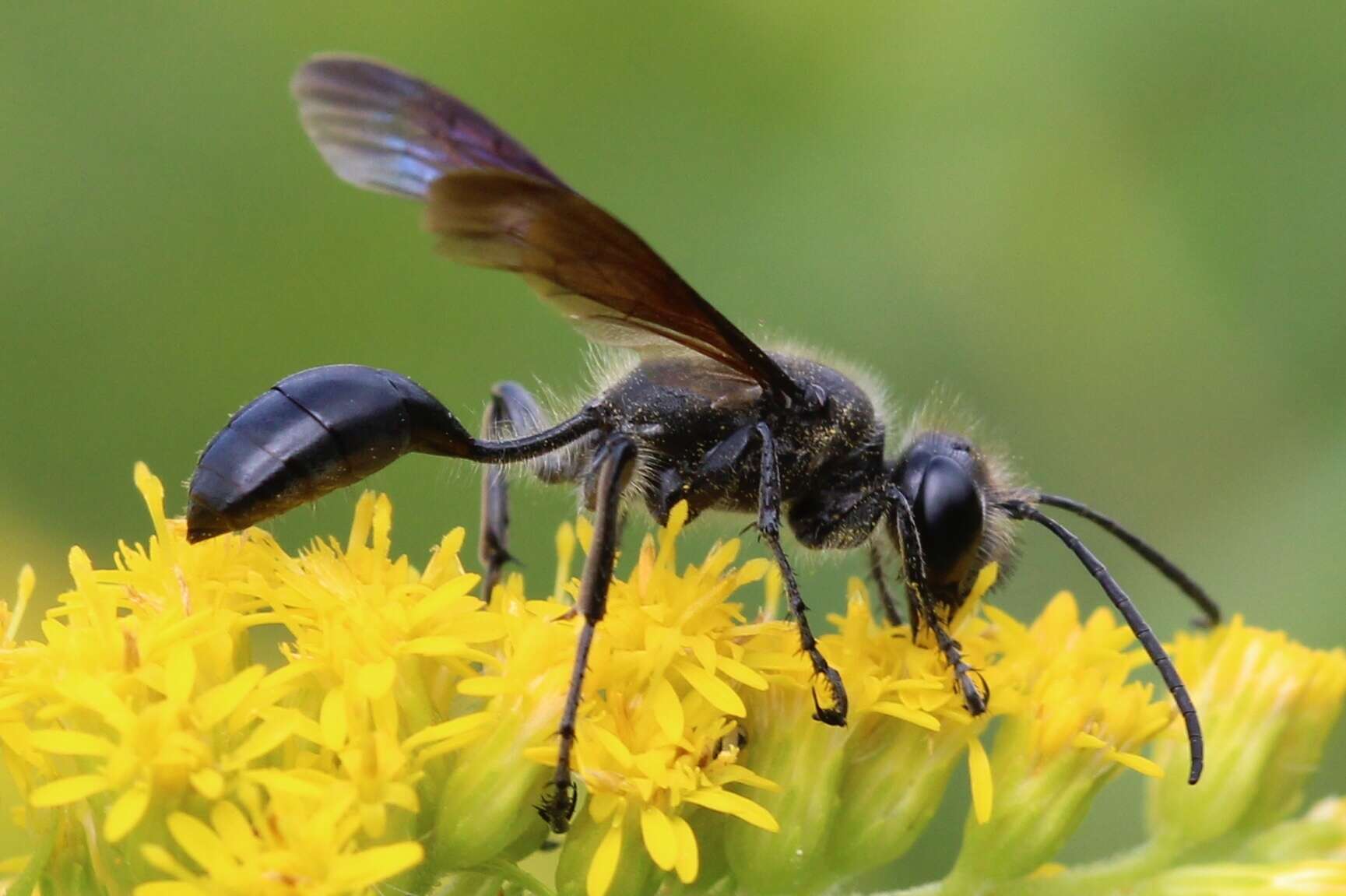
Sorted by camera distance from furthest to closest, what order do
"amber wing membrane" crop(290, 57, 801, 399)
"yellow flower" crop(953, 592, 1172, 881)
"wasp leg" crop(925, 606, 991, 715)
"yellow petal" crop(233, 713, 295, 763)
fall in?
1. "yellow flower" crop(953, 592, 1172, 881)
2. "wasp leg" crop(925, 606, 991, 715)
3. "amber wing membrane" crop(290, 57, 801, 399)
4. "yellow petal" crop(233, 713, 295, 763)

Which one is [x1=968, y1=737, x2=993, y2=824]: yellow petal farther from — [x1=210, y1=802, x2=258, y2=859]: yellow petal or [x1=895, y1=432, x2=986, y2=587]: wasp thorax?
[x1=210, y1=802, x2=258, y2=859]: yellow petal

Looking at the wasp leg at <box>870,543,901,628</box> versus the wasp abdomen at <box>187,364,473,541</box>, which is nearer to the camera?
the wasp abdomen at <box>187,364,473,541</box>

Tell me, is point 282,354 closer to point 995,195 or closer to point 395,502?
point 395,502

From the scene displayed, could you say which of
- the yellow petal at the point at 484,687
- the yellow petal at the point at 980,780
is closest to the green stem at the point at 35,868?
the yellow petal at the point at 484,687

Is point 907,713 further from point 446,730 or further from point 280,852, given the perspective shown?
point 280,852

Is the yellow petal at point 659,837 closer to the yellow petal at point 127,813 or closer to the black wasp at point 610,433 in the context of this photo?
the black wasp at point 610,433

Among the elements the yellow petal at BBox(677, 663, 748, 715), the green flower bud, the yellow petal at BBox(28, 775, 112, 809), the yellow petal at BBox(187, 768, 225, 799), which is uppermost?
the yellow petal at BBox(677, 663, 748, 715)

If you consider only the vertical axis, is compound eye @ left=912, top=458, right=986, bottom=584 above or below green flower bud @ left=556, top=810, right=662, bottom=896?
above

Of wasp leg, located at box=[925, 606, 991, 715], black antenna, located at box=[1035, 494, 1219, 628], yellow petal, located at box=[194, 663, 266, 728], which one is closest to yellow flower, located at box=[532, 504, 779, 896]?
wasp leg, located at box=[925, 606, 991, 715]
